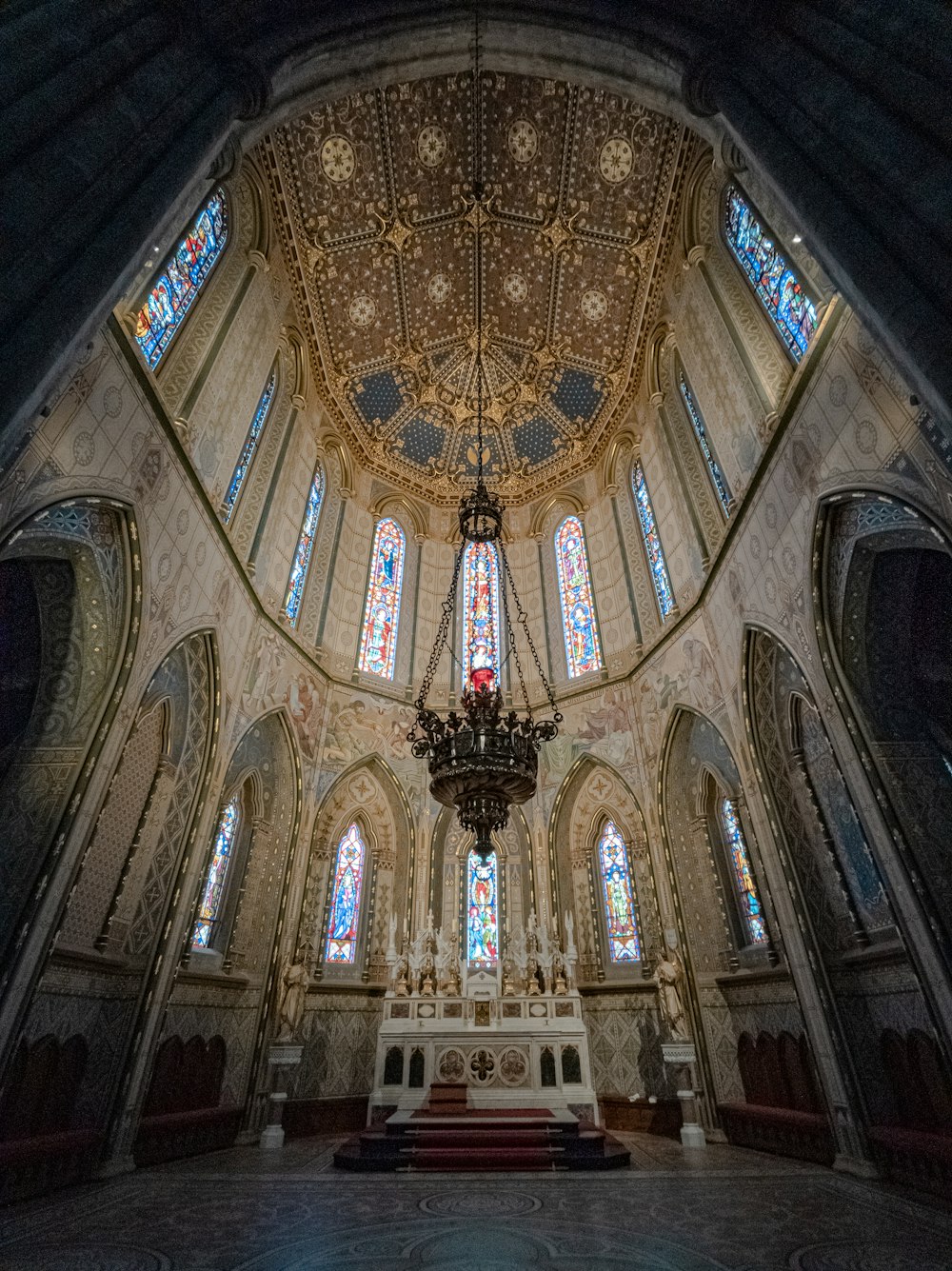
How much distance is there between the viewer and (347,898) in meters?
12.8

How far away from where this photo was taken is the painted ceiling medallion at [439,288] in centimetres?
1502

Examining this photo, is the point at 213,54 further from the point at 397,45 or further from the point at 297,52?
the point at 397,45

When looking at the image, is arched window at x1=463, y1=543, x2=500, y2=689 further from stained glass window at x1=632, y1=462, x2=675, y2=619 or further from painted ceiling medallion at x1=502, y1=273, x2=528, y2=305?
painted ceiling medallion at x1=502, y1=273, x2=528, y2=305

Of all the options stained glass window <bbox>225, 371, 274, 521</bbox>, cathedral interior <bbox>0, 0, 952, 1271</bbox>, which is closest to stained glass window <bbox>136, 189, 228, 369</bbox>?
cathedral interior <bbox>0, 0, 952, 1271</bbox>

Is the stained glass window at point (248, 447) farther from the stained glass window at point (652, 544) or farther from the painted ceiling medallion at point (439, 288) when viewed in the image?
the stained glass window at point (652, 544)

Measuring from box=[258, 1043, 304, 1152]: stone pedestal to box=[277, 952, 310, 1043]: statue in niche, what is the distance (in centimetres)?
17

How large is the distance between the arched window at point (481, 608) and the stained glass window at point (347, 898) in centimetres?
463

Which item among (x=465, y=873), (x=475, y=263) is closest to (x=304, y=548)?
(x=475, y=263)

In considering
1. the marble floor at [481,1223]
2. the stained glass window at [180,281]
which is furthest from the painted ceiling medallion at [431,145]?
the marble floor at [481,1223]

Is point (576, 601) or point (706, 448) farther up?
point (576, 601)

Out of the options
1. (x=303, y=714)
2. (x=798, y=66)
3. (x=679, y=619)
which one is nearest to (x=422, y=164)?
(x=798, y=66)

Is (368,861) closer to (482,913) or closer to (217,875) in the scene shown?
(482,913)

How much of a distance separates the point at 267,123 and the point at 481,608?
1106 cm

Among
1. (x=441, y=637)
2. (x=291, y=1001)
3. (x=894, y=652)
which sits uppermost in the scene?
(x=441, y=637)
